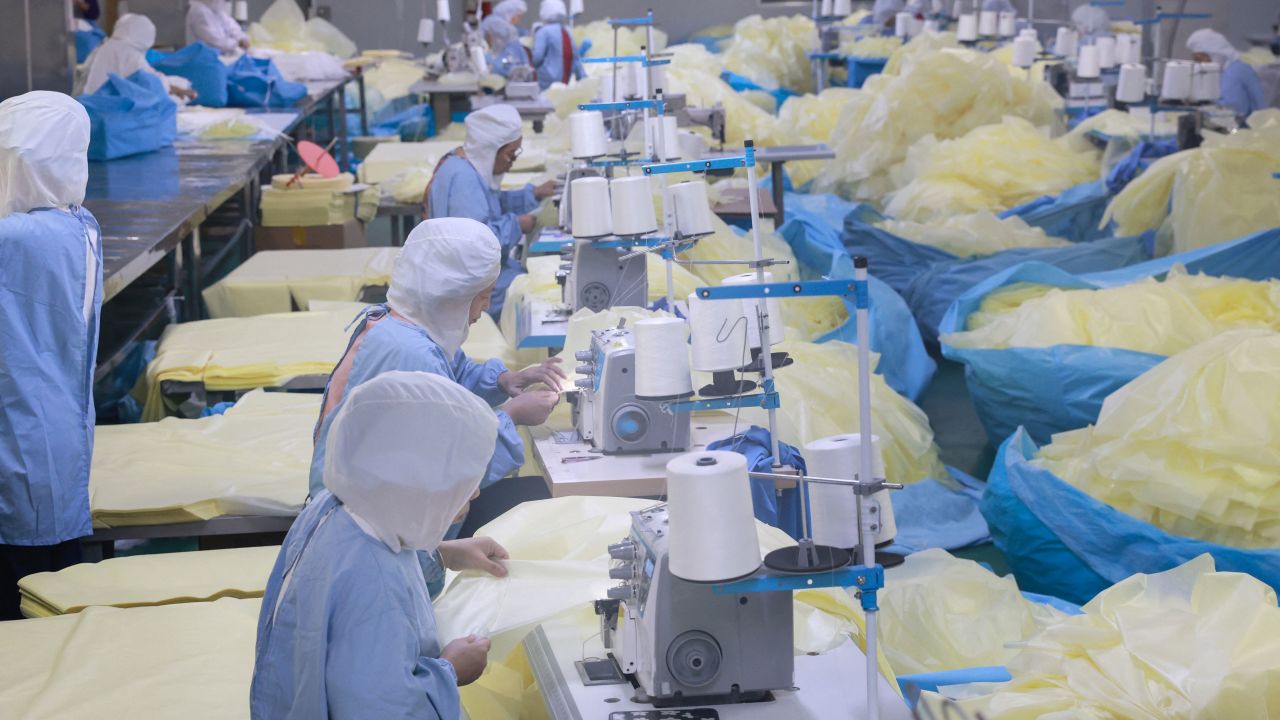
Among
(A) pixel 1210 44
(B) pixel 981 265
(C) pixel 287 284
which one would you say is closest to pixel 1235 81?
(A) pixel 1210 44

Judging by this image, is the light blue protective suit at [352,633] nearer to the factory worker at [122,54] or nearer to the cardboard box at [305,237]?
the cardboard box at [305,237]

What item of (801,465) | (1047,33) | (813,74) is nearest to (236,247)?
(801,465)

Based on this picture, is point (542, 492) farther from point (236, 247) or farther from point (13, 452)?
point (236, 247)

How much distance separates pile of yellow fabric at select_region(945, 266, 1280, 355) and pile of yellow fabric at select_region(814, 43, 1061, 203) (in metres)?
4.42

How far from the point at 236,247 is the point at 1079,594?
5707 millimetres

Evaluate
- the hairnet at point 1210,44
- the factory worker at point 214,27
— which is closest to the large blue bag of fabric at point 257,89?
the factory worker at point 214,27

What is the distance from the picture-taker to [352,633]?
1847mm

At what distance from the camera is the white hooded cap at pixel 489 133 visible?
5.87m

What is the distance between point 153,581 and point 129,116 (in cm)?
536

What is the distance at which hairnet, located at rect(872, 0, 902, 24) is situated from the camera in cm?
1573

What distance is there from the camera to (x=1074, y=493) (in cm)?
382

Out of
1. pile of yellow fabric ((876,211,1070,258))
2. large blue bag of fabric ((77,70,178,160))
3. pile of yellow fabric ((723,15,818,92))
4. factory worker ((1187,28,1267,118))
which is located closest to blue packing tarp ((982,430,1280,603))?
pile of yellow fabric ((876,211,1070,258))

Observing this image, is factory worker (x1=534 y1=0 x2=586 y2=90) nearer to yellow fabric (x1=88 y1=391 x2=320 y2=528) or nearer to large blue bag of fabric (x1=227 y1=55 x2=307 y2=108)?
large blue bag of fabric (x1=227 y1=55 x2=307 y2=108)

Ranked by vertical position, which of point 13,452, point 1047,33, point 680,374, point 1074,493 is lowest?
point 1074,493
